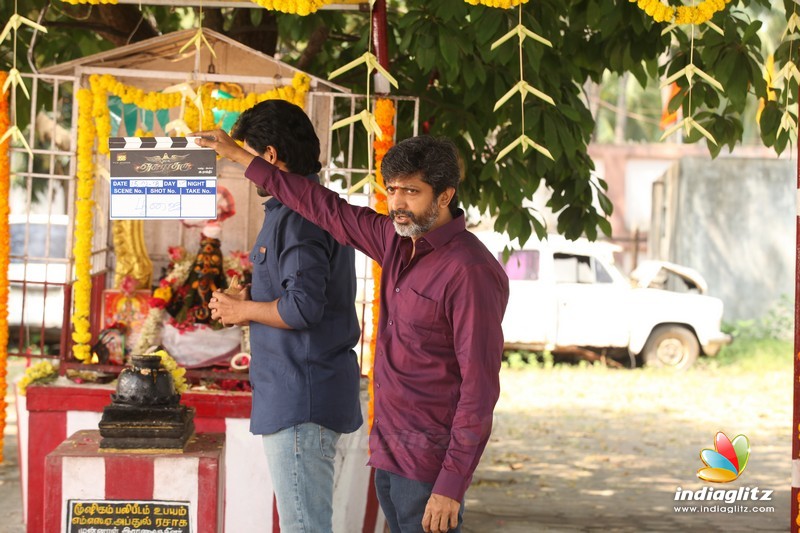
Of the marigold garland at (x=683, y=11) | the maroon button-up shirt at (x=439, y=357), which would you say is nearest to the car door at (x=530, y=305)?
the marigold garland at (x=683, y=11)

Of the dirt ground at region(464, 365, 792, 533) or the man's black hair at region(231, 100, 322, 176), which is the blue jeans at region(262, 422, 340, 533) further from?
the dirt ground at region(464, 365, 792, 533)

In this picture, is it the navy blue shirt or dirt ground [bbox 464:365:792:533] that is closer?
the navy blue shirt

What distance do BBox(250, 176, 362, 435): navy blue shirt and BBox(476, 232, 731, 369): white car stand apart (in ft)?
31.3

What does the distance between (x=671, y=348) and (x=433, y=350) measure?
11.1m

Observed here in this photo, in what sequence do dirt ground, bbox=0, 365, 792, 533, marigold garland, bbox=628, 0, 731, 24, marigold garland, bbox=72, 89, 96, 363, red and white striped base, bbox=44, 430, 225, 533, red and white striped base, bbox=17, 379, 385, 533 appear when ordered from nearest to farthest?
red and white striped base, bbox=44, 430, 225, 533 < marigold garland, bbox=628, 0, 731, 24 < red and white striped base, bbox=17, 379, 385, 533 < marigold garland, bbox=72, 89, 96, 363 < dirt ground, bbox=0, 365, 792, 533

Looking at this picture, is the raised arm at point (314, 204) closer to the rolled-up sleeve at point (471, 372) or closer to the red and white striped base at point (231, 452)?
the rolled-up sleeve at point (471, 372)

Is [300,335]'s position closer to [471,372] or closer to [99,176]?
[471,372]

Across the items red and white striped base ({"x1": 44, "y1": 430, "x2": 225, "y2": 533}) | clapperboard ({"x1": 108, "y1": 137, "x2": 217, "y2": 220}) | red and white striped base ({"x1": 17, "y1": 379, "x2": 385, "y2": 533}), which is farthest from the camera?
red and white striped base ({"x1": 17, "y1": 379, "x2": 385, "y2": 533})

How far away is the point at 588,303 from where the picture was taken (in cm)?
1305

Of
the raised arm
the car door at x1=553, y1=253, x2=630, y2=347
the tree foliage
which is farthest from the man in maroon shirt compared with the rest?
the car door at x1=553, y1=253, x2=630, y2=347

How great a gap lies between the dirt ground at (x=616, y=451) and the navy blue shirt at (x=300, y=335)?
10.4 ft

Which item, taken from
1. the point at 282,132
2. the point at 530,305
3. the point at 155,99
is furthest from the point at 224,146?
the point at 530,305

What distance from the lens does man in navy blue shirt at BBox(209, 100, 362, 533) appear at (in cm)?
334

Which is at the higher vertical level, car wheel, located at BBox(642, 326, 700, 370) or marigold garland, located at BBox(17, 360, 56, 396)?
marigold garland, located at BBox(17, 360, 56, 396)
